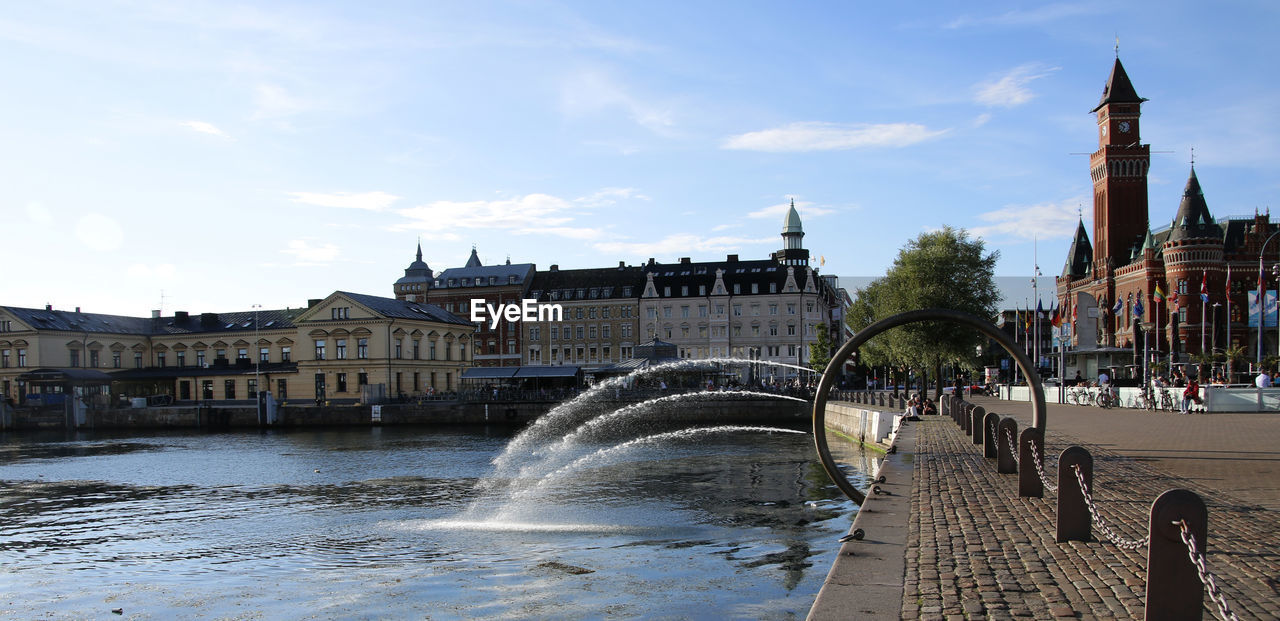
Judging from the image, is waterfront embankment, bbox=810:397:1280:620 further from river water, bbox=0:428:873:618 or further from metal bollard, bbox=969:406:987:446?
metal bollard, bbox=969:406:987:446

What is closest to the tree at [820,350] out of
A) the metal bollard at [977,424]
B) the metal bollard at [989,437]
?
the metal bollard at [977,424]

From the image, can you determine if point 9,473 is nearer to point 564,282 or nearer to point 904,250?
point 904,250

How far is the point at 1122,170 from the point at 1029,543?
129 metres

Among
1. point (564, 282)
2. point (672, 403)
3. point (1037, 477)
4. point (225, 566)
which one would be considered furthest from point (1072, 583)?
point (564, 282)

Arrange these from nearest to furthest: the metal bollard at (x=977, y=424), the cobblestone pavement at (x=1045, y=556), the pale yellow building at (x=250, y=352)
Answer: the cobblestone pavement at (x=1045, y=556) → the metal bollard at (x=977, y=424) → the pale yellow building at (x=250, y=352)

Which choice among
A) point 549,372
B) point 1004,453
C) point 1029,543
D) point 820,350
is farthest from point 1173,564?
point 820,350

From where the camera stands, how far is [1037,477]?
1662cm

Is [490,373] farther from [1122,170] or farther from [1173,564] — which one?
[1173,564]

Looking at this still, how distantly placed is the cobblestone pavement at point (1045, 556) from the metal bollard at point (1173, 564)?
3.58 ft

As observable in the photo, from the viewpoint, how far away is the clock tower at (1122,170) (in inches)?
4882

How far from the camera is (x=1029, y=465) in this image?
16359 mm

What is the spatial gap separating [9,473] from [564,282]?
84.5 metres

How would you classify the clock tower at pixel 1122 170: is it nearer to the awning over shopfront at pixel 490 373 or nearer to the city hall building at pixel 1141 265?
the city hall building at pixel 1141 265

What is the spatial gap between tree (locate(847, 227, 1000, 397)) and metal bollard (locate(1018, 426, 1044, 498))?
1944 inches
